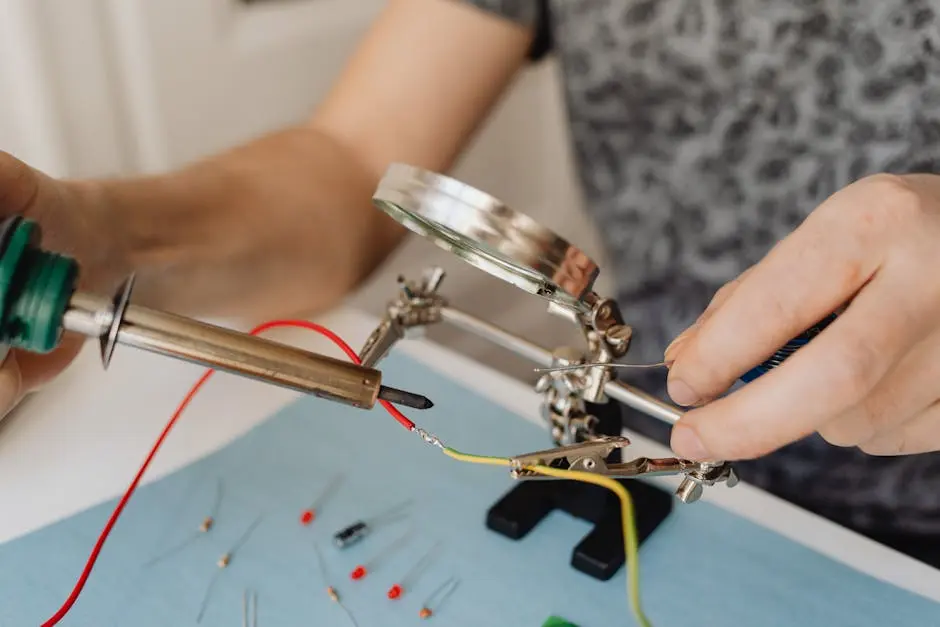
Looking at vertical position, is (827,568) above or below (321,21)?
below

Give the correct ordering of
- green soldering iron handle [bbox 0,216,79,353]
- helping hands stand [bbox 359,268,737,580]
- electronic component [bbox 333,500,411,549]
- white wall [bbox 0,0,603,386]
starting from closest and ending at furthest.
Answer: green soldering iron handle [bbox 0,216,79,353] < helping hands stand [bbox 359,268,737,580] < electronic component [bbox 333,500,411,549] < white wall [bbox 0,0,603,386]

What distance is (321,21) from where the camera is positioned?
3.21ft

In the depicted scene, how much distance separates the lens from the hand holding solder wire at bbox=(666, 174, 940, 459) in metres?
0.38

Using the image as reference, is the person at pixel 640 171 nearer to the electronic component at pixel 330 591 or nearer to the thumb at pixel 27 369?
the thumb at pixel 27 369

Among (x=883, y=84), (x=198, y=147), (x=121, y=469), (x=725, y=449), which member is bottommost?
(x=121, y=469)

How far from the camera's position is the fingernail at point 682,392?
424 mm

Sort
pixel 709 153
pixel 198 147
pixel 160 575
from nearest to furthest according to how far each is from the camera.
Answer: pixel 160 575 → pixel 709 153 → pixel 198 147

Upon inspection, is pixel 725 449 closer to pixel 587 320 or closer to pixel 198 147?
pixel 587 320

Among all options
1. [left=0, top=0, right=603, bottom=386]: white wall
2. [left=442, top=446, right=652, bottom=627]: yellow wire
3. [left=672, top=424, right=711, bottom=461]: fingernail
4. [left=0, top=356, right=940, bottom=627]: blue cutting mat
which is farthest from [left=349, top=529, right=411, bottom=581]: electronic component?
[left=0, top=0, right=603, bottom=386]: white wall

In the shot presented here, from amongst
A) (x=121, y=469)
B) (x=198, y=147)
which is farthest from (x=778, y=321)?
(x=198, y=147)

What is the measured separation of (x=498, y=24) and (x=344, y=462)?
419mm

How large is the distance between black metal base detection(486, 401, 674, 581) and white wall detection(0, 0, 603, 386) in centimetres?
51

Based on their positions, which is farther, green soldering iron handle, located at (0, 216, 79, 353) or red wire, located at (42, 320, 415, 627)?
red wire, located at (42, 320, 415, 627)

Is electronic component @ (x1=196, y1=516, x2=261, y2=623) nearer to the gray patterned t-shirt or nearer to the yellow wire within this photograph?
the yellow wire
